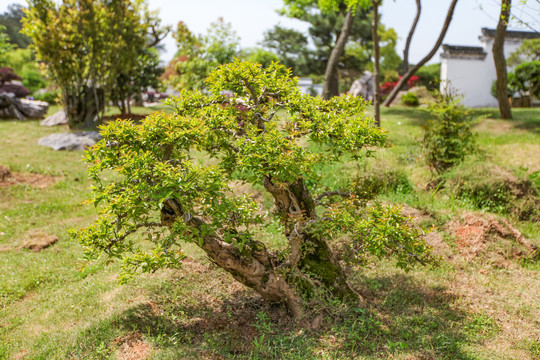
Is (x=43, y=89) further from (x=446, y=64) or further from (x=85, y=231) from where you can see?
(x=85, y=231)

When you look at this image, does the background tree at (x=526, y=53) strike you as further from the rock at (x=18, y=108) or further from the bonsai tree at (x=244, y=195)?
the rock at (x=18, y=108)

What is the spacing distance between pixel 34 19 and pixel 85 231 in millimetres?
12887

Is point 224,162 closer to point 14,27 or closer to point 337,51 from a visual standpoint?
point 337,51

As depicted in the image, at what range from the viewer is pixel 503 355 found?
3.92 m

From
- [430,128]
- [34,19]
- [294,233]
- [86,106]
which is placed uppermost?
[34,19]

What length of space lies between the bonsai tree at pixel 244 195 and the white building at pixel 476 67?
20.1 metres

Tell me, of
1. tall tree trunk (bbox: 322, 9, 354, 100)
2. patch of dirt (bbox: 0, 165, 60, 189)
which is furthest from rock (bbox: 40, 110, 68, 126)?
tall tree trunk (bbox: 322, 9, 354, 100)

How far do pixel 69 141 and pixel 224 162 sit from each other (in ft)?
31.8

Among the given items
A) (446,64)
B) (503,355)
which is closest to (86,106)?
(503,355)

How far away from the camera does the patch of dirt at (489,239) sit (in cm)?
594

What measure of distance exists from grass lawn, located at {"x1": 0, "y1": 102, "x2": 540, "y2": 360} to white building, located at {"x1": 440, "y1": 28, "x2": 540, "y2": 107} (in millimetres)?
16402

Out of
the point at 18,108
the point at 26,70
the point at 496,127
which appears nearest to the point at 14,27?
the point at 26,70

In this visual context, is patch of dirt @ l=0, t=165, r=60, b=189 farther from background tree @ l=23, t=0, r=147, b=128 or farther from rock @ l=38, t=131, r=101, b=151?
background tree @ l=23, t=0, r=147, b=128

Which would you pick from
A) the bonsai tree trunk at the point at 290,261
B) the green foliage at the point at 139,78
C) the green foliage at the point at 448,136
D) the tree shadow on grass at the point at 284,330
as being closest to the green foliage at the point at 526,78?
the green foliage at the point at 448,136
